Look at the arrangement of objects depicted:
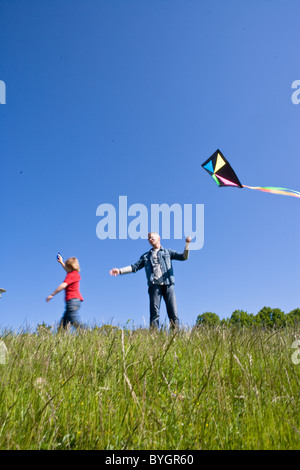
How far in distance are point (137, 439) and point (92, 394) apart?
61cm

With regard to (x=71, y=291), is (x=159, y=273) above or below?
above

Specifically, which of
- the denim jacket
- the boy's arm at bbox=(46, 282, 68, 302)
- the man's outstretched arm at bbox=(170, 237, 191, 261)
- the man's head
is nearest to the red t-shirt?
the boy's arm at bbox=(46, 282, 68, 302)

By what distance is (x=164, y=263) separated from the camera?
8.02 metres

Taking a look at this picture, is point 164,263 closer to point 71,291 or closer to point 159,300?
point 159,300

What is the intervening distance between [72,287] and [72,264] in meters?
0.54

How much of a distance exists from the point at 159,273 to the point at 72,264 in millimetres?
1886

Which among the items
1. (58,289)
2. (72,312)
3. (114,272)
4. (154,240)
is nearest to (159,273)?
(154,240)

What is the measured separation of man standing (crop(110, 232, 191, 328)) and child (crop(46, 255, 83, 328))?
792 millimetres

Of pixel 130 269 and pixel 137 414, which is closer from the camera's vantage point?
pixel 137 414

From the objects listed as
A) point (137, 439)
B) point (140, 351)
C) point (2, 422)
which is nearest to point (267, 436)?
point (137, 439)

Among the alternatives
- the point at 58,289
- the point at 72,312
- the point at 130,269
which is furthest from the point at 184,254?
the point at 58,289

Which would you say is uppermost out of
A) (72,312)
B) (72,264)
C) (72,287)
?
(72,264)

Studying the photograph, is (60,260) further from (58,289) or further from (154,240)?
(154,240)
